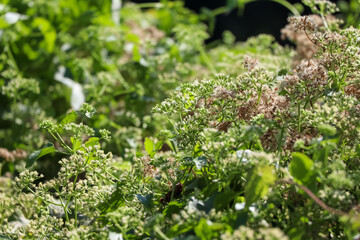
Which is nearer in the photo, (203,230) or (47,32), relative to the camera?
(203,230)

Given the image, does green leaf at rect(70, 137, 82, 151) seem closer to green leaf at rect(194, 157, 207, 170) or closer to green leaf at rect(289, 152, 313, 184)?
green leaf at rect(194, 157, 207, 170)

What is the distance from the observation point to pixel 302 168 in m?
0.68

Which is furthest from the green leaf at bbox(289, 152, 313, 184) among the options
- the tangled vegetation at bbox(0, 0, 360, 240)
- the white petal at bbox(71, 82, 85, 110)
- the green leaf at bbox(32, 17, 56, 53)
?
the green leaf at bbox(32, 17, 56, 53)

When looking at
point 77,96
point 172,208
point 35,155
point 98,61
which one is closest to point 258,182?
point 172,208

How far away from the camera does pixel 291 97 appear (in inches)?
31.6

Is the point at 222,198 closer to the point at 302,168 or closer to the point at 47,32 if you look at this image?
the point at 302,168

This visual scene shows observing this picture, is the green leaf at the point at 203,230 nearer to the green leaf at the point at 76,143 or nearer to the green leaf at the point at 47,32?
the green leaf at the point at 76,143

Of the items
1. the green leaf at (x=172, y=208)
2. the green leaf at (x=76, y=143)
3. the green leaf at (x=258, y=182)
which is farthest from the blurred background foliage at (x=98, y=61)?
the green leaf at (x=258, y=182)

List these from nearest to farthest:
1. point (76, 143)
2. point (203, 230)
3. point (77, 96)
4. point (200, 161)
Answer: point (203, 230), point (200, 161), point (76, 143), point (77, 96)

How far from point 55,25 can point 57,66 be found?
0.17 meters

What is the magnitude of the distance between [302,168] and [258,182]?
0.08m

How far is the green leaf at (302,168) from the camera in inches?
26.5

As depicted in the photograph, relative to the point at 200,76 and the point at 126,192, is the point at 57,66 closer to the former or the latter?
the point at 200,76

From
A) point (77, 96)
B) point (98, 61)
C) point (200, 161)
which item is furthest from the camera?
point (98, 61)
